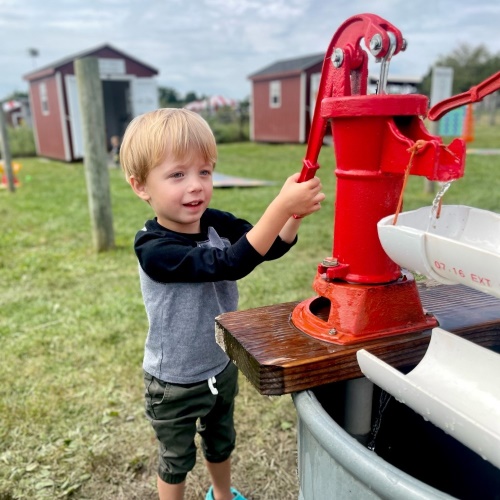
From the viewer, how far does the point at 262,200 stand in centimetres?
723

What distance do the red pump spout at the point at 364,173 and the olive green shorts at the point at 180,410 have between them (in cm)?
53

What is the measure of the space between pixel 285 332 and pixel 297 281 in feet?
9.47

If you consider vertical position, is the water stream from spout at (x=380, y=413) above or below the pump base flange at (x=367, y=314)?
below

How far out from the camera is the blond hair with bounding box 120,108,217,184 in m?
1.27

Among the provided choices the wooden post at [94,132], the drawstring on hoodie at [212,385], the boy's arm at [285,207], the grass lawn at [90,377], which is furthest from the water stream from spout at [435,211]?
the wooden post at [94,132]

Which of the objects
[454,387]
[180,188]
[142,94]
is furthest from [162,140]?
[142,94]

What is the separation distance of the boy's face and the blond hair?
0.05 feet

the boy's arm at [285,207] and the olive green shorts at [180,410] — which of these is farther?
the olive green shorts at [180,410]

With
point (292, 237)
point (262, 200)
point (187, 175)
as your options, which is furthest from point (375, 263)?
point (262, 200)

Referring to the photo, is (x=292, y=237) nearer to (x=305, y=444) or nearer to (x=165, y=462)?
(x=305, y=444)

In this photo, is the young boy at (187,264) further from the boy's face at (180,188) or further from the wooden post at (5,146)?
the wooden post at (5,146)

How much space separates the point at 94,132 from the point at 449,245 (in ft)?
13.8

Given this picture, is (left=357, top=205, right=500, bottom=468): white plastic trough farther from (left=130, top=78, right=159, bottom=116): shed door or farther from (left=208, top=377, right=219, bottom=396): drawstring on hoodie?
(left=130, top=78, right=159, bottom=116): shed door

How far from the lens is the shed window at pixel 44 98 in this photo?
51.0ft
